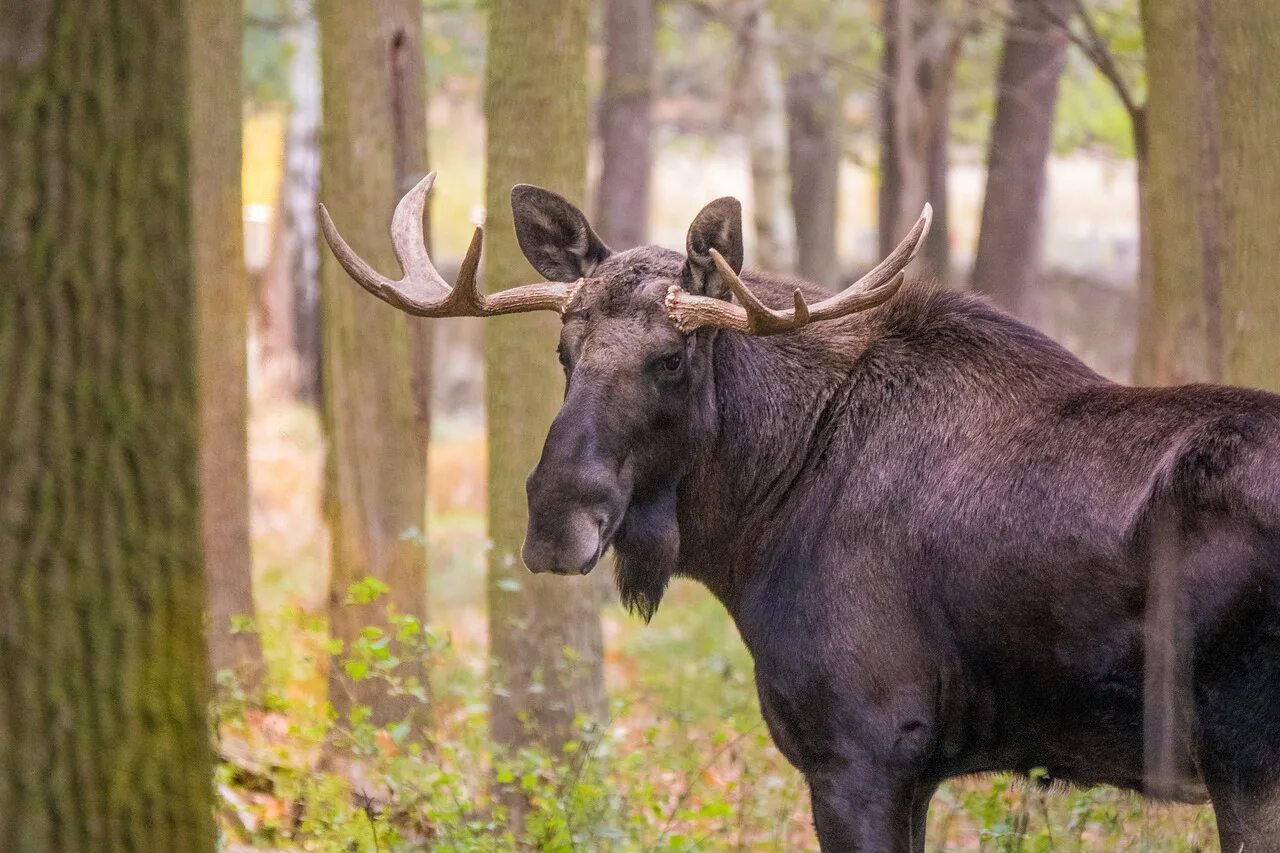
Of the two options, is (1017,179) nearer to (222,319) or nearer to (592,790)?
(222,319)

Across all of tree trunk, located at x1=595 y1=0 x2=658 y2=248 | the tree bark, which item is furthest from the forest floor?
the tree bark

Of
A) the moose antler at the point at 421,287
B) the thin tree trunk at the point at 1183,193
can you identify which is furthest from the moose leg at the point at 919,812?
the thin tree trunk at the point at 1183,193

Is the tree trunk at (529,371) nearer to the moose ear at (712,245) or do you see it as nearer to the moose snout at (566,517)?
the moose ear at (712,245)

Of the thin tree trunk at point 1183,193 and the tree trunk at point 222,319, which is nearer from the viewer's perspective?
the thin tree trunk at point 1183,193

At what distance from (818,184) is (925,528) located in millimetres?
11482

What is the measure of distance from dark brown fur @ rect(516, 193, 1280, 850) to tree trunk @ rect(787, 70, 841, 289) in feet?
34.1

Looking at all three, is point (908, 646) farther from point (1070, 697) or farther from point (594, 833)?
point (594, 833)

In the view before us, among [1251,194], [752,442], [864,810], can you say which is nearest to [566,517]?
[752,442]

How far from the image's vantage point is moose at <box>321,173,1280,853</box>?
416 cm

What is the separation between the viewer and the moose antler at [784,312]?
4653mm

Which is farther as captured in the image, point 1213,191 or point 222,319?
point 222,319

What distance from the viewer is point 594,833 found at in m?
5.19

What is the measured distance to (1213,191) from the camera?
6.82 m

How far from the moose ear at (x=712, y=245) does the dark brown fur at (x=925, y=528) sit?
0.01 metres
